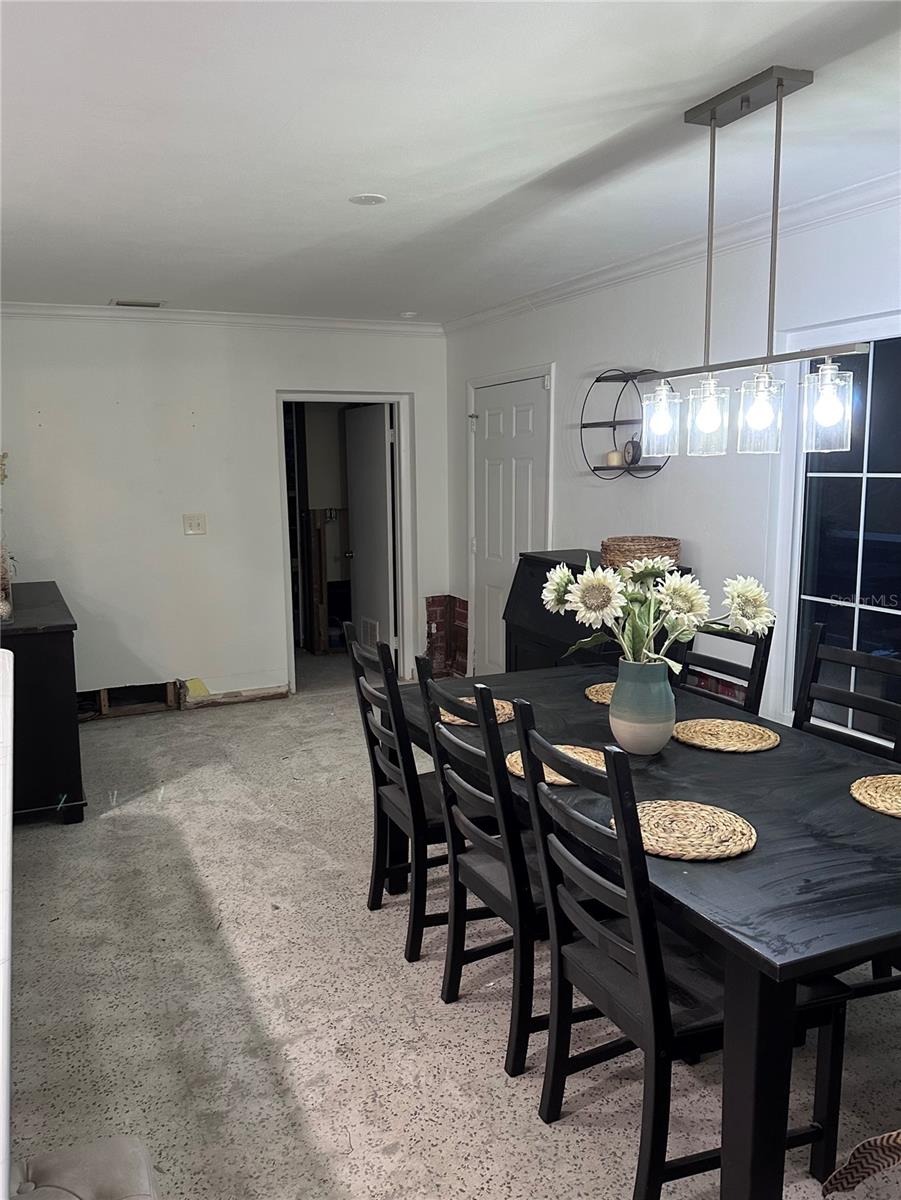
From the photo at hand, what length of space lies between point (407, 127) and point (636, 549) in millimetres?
1951

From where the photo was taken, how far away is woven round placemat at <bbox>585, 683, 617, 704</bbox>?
9.16ft

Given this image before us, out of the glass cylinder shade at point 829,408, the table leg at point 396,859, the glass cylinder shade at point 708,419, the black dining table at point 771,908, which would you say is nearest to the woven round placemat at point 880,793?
the black dining table at point 771,908

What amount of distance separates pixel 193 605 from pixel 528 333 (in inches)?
102

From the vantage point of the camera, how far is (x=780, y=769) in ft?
7.15

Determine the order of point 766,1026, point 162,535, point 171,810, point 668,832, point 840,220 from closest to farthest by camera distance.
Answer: point 766,1026 → point 668,832 → point 840,220 → point 171,810 → point 162,535

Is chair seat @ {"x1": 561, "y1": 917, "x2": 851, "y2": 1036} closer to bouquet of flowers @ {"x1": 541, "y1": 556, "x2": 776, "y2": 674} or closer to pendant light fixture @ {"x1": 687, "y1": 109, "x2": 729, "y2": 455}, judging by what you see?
bouquet of flowers @ {"x1": 541, "y1": 556, "x2": 776, "y2": 674}

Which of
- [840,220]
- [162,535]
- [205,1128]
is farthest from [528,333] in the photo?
[205,1128]

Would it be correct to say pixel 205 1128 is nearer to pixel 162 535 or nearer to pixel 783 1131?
pixel 783 1131

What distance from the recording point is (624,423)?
4152mm

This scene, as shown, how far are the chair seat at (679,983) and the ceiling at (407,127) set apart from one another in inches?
74.4

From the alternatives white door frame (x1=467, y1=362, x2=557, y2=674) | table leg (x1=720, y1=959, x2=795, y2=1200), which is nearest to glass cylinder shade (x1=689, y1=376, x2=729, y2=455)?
table leg (x1=720, y1=959, x2=795, y2=1200)

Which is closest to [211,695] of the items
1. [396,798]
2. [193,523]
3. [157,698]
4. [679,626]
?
[157,698]

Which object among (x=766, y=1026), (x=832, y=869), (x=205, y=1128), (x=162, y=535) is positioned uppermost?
(x=162, y=535)

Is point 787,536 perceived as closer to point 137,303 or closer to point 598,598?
point 598,598
